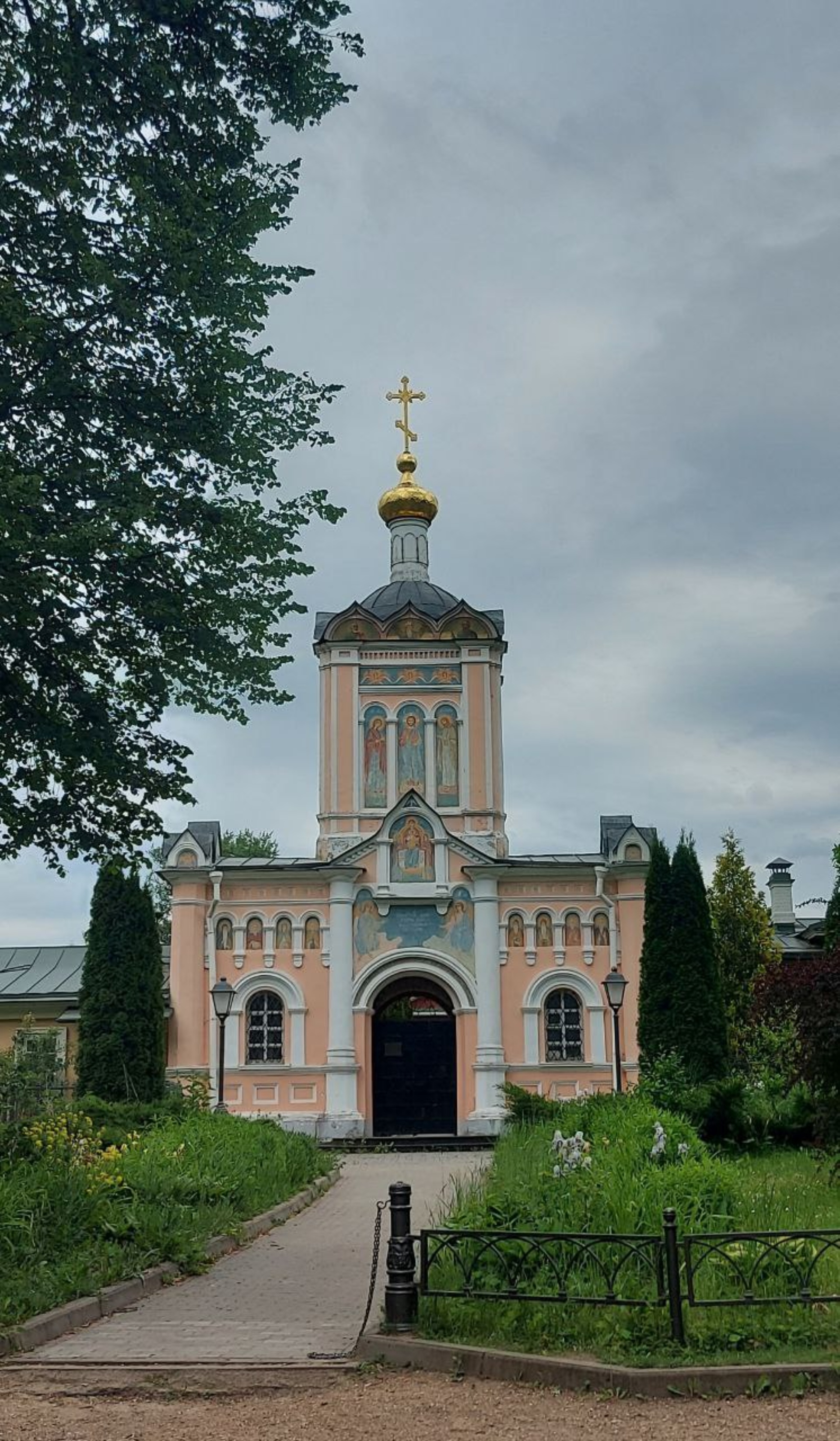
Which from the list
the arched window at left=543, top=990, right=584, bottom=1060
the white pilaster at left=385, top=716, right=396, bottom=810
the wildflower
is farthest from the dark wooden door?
the wildflower

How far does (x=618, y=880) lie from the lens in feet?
82.9

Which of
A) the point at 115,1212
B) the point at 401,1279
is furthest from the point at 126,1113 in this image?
the point at 401,1279

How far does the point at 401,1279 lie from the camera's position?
22.8ft

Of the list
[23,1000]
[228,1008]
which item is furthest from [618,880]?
[23,1000]

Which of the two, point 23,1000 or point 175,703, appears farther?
point 23,1000

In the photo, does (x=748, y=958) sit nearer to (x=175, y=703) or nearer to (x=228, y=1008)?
(x=228, y=1008)

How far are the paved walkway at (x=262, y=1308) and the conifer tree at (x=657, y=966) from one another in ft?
31.7

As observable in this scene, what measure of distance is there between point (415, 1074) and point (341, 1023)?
6.15ft

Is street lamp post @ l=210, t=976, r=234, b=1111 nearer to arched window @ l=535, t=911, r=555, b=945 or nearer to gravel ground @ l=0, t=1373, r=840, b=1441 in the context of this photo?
arched window @ l=535, t=911, r=555, b=945

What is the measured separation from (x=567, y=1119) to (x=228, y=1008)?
19.3ft

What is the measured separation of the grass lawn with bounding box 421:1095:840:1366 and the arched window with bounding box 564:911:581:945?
13613mm

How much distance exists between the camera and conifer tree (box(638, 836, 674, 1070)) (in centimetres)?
2189

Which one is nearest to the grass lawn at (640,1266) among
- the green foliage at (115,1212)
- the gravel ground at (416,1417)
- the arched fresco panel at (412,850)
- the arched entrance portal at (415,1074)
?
the gravel ground at (416,1417)

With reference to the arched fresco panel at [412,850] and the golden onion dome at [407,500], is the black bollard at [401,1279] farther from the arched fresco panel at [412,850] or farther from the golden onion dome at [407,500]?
the golden onion dome at [407,500]
